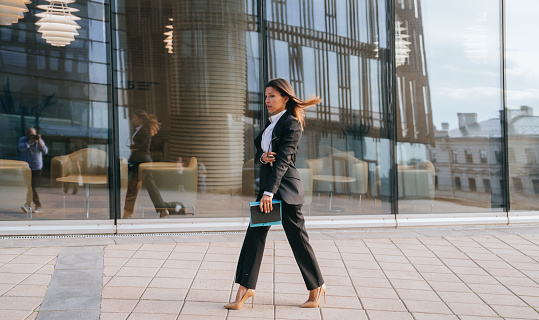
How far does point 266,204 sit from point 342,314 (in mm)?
992

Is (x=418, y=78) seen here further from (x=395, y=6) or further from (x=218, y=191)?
(x=218, y=191)

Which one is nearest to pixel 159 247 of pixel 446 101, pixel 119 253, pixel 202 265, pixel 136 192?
pixel 119 253

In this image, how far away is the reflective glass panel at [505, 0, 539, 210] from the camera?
27.6 ft

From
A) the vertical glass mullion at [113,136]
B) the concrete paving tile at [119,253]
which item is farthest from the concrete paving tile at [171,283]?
the vertical glass mullion at [113,136]

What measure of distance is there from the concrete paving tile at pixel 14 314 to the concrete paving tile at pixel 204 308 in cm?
108

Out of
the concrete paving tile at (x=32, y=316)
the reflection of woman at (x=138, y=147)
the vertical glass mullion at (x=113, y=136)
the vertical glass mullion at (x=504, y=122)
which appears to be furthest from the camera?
the vertical glass mullion at (x=504, y=122)

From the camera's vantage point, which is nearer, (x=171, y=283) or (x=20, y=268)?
(x=171, y=283)

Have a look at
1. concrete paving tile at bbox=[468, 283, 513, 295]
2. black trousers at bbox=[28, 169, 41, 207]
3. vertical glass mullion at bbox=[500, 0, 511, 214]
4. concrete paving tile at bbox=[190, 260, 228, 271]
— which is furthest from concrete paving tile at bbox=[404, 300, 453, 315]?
black trousers at bbox=[28, 169, 41, 207]

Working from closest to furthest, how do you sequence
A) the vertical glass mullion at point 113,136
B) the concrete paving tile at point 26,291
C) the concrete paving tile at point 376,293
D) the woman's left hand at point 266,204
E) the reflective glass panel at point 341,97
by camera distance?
1. the woman's left hand at point 266,204
2. the concrete paving tile at point 26,291
3. the concrete paving tile at point 376,293
4. the vertical glass mullion at point 113,136
5. the reflective glass panel at point 341,97

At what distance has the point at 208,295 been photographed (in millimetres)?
4555

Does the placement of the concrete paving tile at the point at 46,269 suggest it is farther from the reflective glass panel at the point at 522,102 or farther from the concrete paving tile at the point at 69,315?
the reflective glass panel at the point at 522,102

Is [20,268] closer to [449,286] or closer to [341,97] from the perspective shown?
[449,286]

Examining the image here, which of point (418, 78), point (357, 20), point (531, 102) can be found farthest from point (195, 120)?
point (531, 102)

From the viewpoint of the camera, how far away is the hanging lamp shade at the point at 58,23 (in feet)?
22.2
